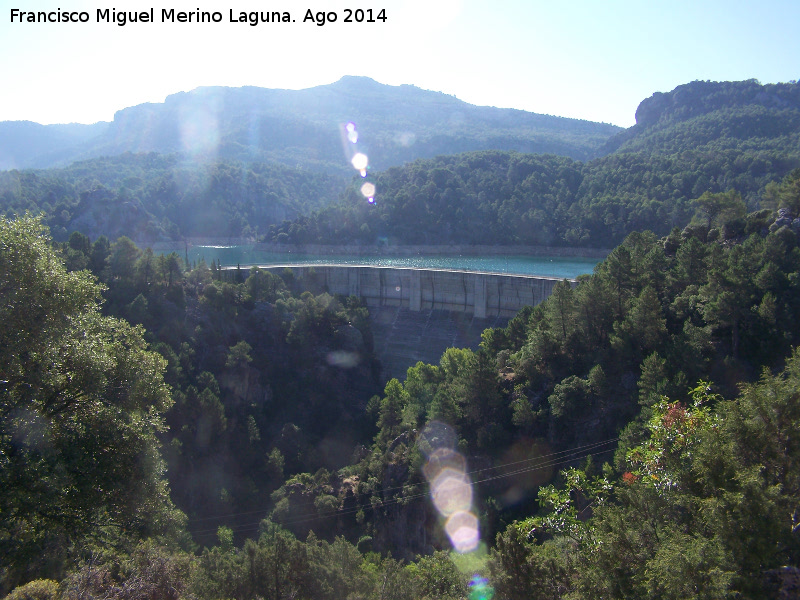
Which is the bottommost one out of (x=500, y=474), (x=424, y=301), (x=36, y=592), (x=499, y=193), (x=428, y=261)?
(x=500, y=474)

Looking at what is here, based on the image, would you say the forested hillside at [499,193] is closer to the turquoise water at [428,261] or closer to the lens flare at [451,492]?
the turquoise water at [428,261]

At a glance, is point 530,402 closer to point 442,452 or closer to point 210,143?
point 442,452

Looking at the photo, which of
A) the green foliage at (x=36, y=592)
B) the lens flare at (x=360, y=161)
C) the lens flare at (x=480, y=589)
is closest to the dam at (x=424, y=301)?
the lens flare at (x=480, y=589)

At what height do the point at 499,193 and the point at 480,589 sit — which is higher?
the point at 499,193

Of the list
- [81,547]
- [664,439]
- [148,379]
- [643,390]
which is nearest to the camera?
[81,547]

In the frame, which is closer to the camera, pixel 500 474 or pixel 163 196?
pixel 500 474

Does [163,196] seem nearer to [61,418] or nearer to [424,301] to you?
[424,301]

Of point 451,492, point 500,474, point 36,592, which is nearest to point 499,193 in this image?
point 500,474

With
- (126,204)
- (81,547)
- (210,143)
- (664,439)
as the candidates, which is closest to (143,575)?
(81,547)
